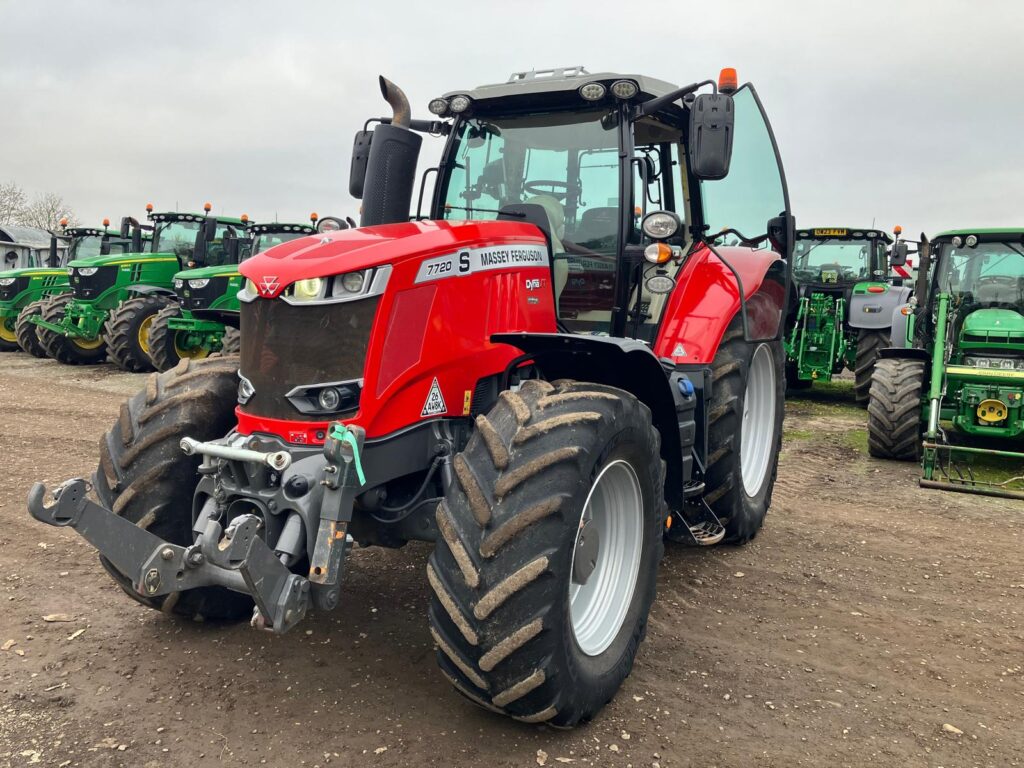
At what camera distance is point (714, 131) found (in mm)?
3465

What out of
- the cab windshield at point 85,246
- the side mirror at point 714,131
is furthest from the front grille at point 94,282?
the side mirror at point 714,131

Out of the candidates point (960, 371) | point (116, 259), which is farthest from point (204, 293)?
point (960, 371)

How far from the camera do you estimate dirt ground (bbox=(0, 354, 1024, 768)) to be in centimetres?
265

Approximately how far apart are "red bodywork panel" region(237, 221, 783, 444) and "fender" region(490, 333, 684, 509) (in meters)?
0.18

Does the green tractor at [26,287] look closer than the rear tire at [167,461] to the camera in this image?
No

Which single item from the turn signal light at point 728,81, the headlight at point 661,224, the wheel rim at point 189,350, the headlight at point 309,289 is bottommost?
the wheel rim at point 189,350

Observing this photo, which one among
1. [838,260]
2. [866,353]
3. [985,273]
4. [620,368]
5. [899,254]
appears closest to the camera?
[620,368]

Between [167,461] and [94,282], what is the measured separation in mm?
11475

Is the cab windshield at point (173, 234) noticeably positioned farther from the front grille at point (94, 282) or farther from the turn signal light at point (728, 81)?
the turn signal light at point (728, 81)

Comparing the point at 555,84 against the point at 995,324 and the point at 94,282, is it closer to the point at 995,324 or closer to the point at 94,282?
the point at 995,324

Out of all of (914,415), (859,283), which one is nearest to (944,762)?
(914,415)

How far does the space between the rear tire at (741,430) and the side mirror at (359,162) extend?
78.1 inches

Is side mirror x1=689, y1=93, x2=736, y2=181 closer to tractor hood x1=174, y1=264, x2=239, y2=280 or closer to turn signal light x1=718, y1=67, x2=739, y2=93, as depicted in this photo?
turn signal light x1=718, y1=67, x2=739, y2=93

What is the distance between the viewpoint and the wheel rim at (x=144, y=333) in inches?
488
